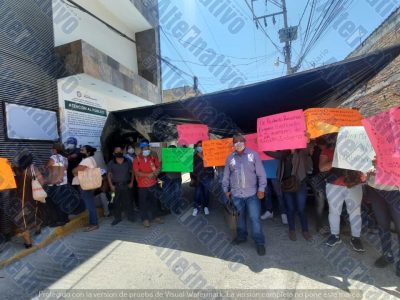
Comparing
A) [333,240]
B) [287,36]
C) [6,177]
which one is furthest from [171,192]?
[287,36]

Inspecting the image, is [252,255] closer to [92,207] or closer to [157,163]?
[157,163]

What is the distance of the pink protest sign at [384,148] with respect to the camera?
9.75 feet

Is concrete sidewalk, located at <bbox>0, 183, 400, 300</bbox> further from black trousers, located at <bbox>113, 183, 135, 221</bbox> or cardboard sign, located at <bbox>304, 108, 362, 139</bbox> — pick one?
cardboard sign, located at <bbox>304, 108, 362, 139</bbox>

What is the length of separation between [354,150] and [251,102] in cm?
260

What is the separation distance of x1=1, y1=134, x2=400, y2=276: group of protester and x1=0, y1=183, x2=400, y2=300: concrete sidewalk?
0.25m

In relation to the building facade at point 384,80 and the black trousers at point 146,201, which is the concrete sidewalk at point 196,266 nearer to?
the black trousers at point 146,201

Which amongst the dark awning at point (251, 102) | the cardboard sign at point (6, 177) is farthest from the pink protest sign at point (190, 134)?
the cardboard sign at point (6, 177)

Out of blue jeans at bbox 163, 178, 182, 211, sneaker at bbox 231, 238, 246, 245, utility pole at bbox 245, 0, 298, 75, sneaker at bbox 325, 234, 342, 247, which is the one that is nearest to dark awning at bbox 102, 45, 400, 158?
blue jeans at bbox 163, 178, 182, 211

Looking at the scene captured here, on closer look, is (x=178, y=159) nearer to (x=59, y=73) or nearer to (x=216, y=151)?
(x=216, y=151)

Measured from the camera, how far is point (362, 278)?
3207 mm

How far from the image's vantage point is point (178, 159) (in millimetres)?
6105

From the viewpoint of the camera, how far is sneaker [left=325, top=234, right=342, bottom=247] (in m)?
4.02

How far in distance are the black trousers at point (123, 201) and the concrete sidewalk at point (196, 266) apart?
2.98ft

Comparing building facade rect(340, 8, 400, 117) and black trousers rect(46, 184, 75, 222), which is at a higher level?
building facade rect(340, 8, 400, 117)
